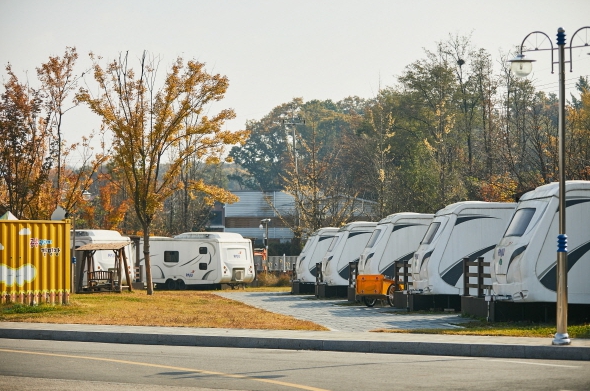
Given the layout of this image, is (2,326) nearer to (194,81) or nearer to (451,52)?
(194,81)

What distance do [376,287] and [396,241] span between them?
6.68 feet

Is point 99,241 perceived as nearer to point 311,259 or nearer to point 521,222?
point 311,259

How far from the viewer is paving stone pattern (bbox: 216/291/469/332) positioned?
19984mm

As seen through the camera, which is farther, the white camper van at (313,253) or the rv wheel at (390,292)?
the white camper van at (313,253)

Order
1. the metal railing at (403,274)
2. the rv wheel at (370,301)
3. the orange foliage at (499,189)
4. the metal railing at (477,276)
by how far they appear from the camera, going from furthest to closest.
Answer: the orange foliage at (499,189) < the rv wheel at (370,301) < the metal railing at (403,274) < the metal railing at (477,276)

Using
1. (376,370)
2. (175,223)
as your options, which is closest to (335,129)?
(175,223)

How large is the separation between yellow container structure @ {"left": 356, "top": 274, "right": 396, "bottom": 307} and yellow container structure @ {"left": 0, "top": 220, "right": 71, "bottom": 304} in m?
8.54

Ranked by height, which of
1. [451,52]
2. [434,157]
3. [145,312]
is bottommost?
[145,312]

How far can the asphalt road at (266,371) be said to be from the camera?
1079 centimetres

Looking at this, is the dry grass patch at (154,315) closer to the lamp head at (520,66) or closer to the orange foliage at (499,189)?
the lamp head at (520,66)

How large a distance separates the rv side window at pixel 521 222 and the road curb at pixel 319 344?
4.81m

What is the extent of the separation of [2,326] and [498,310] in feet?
35.1

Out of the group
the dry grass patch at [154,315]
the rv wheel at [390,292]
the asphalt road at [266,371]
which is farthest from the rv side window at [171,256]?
the asphalt road at [266,371]

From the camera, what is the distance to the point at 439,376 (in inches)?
458
